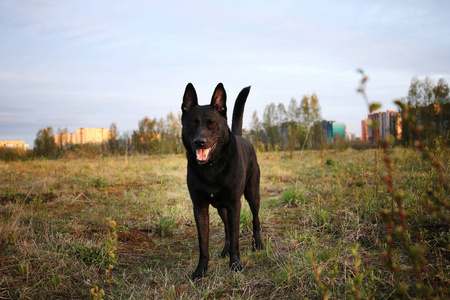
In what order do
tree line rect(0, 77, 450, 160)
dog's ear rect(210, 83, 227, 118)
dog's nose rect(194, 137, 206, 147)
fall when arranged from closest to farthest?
dog's nose rect(194, 137, 206, 147) < dog's ear rect(210, 83, 227, 118) < tree line rect(0, 77, 450, 160)

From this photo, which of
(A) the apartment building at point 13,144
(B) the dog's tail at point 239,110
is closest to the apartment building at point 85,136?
(A) the apartment building at point 13,144

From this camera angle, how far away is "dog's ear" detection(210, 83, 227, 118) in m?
3.09

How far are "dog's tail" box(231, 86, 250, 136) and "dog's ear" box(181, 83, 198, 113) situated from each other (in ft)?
2.91

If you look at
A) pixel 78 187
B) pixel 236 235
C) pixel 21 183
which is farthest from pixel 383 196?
pixel 21 183

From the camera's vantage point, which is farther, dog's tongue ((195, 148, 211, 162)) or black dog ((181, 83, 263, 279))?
black dog ((181, 83, 263, 279))

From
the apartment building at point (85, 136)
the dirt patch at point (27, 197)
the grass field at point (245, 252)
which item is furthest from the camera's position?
the apartment building at point (85, 136)

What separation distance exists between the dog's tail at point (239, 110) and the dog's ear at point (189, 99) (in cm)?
89

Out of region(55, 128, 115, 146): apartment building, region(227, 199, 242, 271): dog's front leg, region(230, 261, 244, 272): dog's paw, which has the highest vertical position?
region(55, 128, 115, 146): apartment building

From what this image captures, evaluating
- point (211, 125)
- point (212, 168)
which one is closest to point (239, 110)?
point (211, 125)

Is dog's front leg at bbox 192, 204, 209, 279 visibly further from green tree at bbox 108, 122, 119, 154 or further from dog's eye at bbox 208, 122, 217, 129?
green tree at bbox 108, 122, 119, 154

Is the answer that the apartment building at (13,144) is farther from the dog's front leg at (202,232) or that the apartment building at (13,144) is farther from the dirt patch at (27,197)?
the dog's front leg at (202,232)

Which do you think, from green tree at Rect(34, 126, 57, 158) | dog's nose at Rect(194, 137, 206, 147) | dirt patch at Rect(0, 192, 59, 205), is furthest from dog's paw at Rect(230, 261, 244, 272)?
green tree at Rect(34, 126, 57, 158)

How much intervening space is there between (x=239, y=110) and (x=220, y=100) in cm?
90

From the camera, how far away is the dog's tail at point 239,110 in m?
3.84
